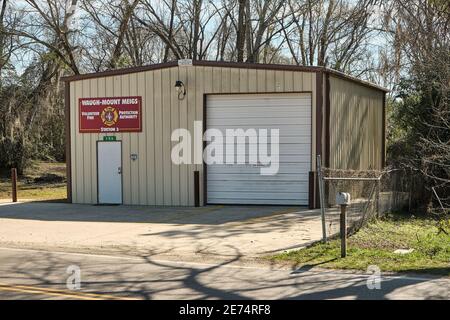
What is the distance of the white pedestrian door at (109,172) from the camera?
19141mm

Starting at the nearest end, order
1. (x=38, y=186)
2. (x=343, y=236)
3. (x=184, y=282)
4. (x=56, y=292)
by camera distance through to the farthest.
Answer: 1. (x=56, y=292)
2. (x=184, y=282)
3. (x=343, y=236)
4. (x=38, y=186)

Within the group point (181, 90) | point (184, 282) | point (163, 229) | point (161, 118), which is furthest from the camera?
point (161, 118)

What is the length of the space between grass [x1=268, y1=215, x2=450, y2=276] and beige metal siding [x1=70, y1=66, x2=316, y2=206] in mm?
6788

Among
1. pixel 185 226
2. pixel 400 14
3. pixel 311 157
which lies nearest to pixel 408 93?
pixel 311 157

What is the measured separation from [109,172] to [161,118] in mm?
2553

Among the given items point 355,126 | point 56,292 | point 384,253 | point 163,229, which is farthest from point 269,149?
point 56,292

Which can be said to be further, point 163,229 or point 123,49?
point 123,49

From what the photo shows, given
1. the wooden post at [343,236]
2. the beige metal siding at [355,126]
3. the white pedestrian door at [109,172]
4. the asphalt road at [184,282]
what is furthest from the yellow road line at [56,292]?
the beige metal siding at [355,126]

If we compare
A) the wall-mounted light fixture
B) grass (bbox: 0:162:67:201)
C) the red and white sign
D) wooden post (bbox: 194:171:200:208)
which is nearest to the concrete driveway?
wooden post (bbox: 194:171:200:208)

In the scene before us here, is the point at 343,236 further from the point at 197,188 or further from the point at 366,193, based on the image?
the point at 197,188

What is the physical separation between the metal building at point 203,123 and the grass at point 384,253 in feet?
16.7

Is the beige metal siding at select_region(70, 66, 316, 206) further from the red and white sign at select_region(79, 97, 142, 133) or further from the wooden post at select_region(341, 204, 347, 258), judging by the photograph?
the wooden post at select_region(341, 204, 347, 258)

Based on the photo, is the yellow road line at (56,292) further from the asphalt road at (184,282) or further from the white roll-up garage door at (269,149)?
the white roll-up garage door at (269,149)

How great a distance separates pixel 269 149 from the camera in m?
18.0
